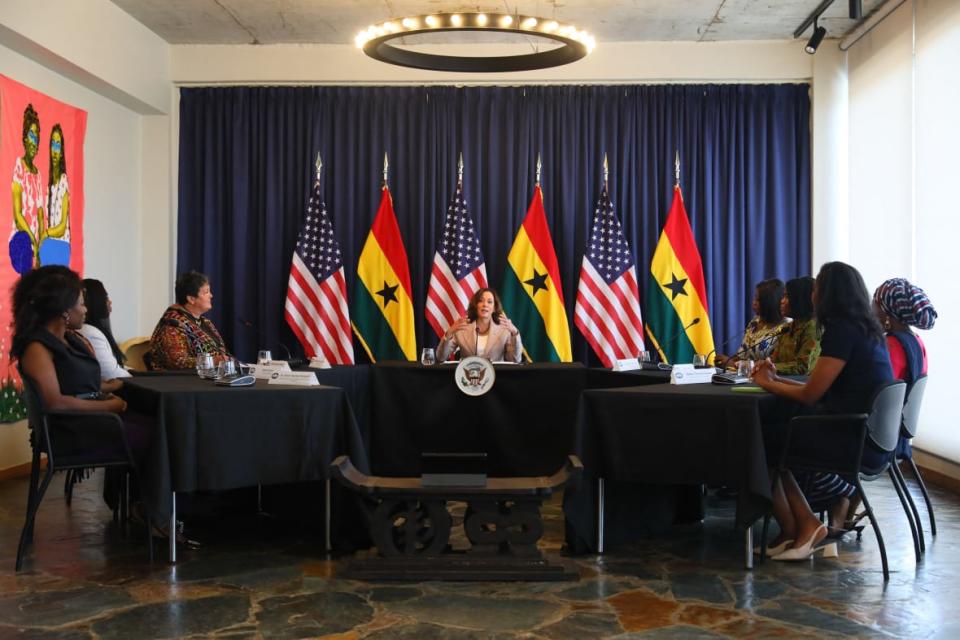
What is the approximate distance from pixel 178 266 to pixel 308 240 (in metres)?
1.14

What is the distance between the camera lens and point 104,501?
17.8 feet

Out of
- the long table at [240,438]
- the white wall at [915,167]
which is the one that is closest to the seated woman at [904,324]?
the white wall at [915,167]

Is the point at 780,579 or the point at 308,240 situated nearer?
the point at 780,579

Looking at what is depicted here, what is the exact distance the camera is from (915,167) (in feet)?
21.7

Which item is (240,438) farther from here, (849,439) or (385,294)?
(385,294)

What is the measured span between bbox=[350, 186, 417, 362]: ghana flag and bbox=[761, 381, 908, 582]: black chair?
170 inches

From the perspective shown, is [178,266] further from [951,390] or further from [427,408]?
[951,390]

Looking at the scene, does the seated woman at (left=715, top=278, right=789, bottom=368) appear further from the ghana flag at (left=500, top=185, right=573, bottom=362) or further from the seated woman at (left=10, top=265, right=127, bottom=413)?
the seated woman at (left=10, top=265, right=127, bottom=413)

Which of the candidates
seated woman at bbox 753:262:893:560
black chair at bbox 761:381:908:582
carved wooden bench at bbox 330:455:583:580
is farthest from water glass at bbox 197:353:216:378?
black chair at bbox 761:381:908:582

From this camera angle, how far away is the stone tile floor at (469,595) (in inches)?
130

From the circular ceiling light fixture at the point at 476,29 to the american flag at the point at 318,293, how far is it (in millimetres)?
1971

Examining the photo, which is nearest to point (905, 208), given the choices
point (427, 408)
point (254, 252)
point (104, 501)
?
point (427, 408)

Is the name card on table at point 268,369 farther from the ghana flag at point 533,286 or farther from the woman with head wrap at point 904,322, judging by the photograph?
the ghana flag at point 533,286

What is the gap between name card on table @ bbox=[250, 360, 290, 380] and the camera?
4.62 meters
